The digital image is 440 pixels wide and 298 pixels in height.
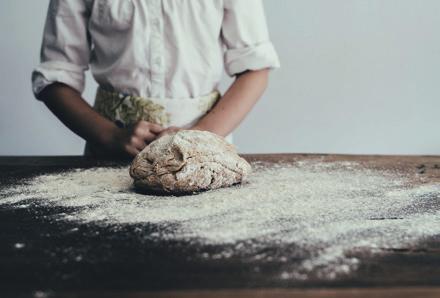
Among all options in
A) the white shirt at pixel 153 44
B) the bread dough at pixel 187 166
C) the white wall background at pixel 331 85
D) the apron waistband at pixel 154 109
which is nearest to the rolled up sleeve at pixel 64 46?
the white shirt at pixel 153 44

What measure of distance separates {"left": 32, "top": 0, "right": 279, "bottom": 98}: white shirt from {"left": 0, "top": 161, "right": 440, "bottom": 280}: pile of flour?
0.30 meters

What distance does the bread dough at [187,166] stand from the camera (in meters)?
0.87

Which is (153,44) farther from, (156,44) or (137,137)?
(137,137)

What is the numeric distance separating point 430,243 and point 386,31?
1703 millimetres

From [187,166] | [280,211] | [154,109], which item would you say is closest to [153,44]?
[154,109]

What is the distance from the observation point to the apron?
4.12 ft

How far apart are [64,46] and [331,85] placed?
120cm

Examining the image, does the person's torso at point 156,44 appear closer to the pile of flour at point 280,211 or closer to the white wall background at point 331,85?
the pile of flour at point 280,211

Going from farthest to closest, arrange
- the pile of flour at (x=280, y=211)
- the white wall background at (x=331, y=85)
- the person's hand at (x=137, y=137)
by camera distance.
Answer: the white wall background at (x=331, y=85), the person's hand at (x=137, y=137), the pile of flour at (x=280, y=211)

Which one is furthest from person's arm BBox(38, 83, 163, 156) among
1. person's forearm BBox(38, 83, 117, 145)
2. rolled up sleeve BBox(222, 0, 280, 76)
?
rolled up sleeve BBox(222, 0, 280, 76)

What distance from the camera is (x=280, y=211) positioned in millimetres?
763

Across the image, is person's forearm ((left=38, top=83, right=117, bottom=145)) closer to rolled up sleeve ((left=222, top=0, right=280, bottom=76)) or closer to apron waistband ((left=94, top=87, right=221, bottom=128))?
apron waistband ((left=94, top=87, right=221, bottom=128))

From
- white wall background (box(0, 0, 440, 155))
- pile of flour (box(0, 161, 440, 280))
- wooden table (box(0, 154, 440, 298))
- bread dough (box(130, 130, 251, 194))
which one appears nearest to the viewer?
wooden table (box(0, 154, 440, 298))

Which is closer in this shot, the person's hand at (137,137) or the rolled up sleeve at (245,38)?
the person's hand at (137,137)
